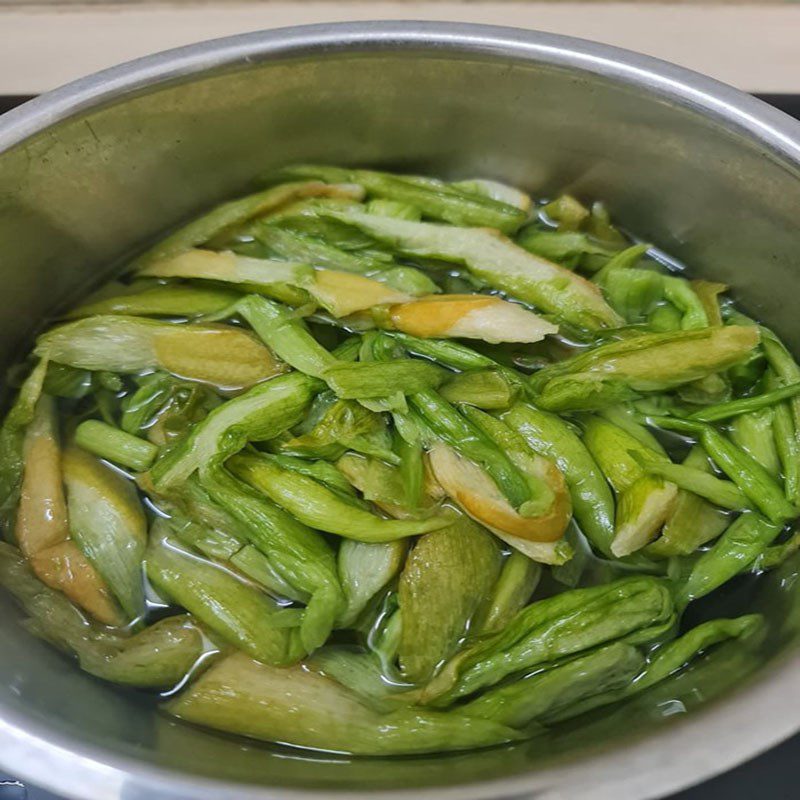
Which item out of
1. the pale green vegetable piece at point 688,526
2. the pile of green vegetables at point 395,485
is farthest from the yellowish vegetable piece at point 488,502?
the pale green vegetable piece at point 688,526

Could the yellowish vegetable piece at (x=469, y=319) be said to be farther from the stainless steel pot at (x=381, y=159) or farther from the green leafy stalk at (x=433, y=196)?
the stainless steel pot at (x=381, y=159)

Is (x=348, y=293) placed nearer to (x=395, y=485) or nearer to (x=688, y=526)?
(x=395, y=485)

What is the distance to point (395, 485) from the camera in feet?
2.97

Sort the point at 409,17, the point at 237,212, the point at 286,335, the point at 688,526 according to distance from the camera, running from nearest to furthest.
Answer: the point at 688,526 < the point at 286,335 < the point at 237,212 < the point at 409,17

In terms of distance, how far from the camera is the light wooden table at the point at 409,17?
1.37 meters

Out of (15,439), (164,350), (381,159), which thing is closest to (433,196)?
(381,159)

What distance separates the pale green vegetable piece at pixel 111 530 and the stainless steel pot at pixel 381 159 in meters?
0.10

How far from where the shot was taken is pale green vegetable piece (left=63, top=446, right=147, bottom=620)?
90 centimetres

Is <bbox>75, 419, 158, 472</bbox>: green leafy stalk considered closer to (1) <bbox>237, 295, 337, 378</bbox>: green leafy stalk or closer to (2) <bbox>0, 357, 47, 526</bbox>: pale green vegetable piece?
(2) <bbox>0, 357, 47, 526</bbox>: pale green vegetable piece

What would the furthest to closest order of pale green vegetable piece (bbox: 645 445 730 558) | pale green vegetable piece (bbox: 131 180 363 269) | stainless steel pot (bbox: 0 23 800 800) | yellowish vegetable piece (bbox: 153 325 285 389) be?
pale green vegetable piece (bbox: 131 180 363 269) < yellowish vegetable piece (bbox: 153 325 285 389) < pale green vegetable piece (bbox: 645 445 730 558) < stainless steel pot (bbox: 0 23 800 800)

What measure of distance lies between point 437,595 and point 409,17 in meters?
1.09

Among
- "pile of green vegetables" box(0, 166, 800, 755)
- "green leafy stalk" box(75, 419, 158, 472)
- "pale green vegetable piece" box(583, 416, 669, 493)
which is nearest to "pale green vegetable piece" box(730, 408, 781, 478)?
"pile of green vegetables" box(0, 166, 800, 755)

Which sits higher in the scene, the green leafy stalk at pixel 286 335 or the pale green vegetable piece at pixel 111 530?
the green leafy stalk at pixel 286 335

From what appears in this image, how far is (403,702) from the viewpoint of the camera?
822 mm
